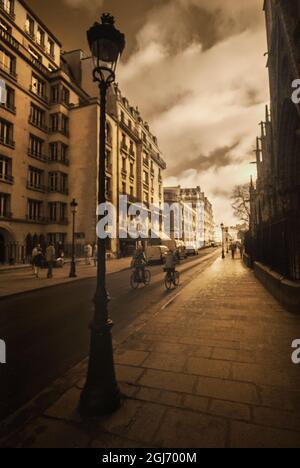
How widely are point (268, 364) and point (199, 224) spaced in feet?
347

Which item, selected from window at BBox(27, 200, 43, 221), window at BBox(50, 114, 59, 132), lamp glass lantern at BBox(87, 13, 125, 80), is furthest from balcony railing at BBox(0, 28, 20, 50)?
lamp glass lantern at BBox(87, 13, 125, 80)

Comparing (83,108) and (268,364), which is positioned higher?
(83,108)

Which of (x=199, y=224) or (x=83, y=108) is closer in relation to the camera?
(x=83, y=108)

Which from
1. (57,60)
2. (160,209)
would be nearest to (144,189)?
(160,209)

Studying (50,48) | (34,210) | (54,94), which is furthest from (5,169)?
(50,48)

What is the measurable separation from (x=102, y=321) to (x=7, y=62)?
27.8 m

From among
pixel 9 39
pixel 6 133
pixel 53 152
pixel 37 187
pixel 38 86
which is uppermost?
pixel 9 39

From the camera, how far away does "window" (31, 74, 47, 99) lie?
25.2 meters

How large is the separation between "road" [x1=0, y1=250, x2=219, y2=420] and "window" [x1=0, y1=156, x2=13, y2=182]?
15.4 m

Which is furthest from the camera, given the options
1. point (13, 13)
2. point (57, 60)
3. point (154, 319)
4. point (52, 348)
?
point (57, 60)

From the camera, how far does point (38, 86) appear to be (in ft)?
85.1

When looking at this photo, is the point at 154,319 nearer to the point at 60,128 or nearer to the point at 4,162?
the point at 4,162

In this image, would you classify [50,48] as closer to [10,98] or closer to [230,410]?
[10,98]

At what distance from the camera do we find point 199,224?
108m
